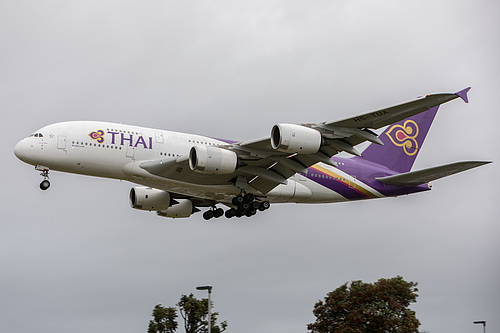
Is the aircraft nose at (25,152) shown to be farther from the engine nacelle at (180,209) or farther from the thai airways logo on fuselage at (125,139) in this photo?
the engine nacelle at (180,209)

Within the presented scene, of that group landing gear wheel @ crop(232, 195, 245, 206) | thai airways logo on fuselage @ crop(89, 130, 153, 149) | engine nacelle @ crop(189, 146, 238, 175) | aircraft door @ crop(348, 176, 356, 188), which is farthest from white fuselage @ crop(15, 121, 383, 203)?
aircraft door @ crop(348, 176, 356, 188)

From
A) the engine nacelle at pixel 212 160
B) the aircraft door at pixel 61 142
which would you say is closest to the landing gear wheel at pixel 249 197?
the engine nacelle at pixel 212 160

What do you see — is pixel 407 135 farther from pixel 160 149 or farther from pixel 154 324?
pixel 154 324

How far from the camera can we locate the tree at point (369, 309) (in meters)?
43.2

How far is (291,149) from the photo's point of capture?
33688 millimetres

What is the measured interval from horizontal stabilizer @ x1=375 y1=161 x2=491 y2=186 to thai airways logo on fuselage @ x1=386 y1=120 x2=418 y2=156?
359 cm

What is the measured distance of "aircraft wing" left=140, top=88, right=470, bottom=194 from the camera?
3281 centimetres

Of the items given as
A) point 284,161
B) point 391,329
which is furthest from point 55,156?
point 391,329

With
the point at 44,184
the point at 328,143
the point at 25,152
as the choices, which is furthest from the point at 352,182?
the point at 25,152

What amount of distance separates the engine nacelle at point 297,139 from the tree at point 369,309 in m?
13.7

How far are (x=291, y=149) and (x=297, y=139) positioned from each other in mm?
527

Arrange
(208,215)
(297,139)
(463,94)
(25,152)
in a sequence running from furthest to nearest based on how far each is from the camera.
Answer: (208,215)
(25,152)
(297,139)
(463,94)

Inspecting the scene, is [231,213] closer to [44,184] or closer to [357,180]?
[357,180]

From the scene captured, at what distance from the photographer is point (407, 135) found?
44.6 m
